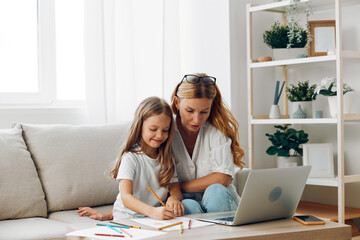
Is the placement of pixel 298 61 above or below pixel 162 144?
above

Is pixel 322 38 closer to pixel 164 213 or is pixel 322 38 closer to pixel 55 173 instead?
pixel 55 173

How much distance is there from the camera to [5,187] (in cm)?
205

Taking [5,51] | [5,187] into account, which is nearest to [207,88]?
[5,187]

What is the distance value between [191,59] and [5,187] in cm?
158

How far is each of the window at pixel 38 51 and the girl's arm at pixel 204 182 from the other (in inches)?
49.2

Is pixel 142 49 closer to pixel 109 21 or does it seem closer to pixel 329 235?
pixel 109 21

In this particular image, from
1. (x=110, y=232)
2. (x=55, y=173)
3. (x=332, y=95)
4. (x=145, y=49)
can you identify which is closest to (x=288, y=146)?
(x=332, y=95)

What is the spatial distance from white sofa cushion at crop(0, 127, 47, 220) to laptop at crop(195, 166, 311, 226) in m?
0.96

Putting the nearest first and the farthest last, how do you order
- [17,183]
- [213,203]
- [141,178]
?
[213,203], [141,178], [17,183]

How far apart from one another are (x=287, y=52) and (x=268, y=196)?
174 cm

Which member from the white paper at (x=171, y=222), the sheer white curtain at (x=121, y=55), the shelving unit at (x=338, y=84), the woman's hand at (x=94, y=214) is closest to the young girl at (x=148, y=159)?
the woman's hand at (x=94, y=214)

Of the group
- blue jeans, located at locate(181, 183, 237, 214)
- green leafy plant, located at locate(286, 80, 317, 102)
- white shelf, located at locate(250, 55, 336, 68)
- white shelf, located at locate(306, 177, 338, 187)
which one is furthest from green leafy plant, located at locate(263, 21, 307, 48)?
blue jeans, located at locate(181, 183, 237, 214)

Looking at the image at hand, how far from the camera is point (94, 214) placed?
6.91ft

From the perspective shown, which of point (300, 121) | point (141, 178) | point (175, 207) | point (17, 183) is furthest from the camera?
point (300, 121)
